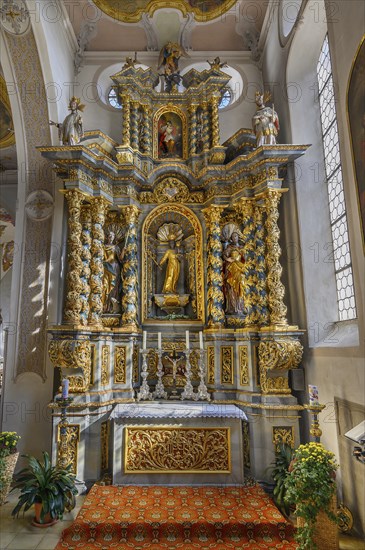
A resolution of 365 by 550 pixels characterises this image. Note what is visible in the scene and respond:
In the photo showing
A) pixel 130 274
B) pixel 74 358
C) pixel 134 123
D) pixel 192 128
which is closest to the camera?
pixel 74 358

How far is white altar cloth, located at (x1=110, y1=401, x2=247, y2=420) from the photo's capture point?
6.84 m

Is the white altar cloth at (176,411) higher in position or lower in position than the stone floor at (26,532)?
higher

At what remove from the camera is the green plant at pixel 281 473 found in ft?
20.0

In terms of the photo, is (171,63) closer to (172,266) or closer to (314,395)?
(172,266)

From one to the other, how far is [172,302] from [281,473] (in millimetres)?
4108

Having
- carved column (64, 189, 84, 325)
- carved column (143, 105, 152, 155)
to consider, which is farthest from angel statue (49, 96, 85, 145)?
carved column (143, 105, 152, 155)

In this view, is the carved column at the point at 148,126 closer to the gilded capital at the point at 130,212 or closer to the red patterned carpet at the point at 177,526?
the gilded capital at the point at 130,212

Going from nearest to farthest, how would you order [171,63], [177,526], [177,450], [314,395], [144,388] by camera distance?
1. [177,526]
2. [314,395]
3. [177,450]
4. [144,388]
5. [171,63]

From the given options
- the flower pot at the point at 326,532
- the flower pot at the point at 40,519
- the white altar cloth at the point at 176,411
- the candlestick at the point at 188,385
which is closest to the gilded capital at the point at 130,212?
the candlestick at the point at 188,385

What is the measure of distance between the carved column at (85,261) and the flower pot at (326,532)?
5.09 m

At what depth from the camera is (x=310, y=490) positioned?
4871 mm

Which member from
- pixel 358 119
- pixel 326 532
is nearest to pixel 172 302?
pixel 326 532

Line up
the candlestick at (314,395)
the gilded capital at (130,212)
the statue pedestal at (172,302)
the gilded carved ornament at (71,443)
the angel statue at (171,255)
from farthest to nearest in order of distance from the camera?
1. the angel statue at (171,255)
2. the statue pedestal at (172,302)
3. the gilded capital at (130,212)
4. the gilded carved ornament at (71,443)
5. the candlestick at (314,395)

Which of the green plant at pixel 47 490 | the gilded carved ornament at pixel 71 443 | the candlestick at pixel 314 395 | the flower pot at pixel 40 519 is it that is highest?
the candlestick at pixel 314 395
